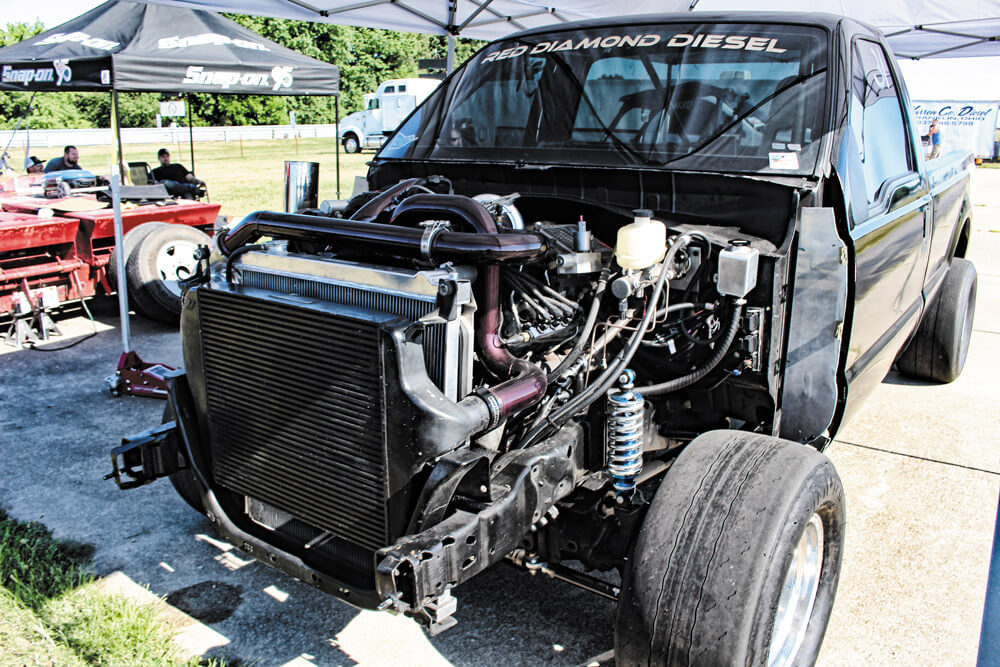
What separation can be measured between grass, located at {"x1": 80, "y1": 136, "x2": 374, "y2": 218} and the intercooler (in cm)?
881

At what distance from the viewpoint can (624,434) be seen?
2627 mm

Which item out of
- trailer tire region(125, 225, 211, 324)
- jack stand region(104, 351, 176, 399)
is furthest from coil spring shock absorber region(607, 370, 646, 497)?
trailer tire region(125, 225, 211, 324)

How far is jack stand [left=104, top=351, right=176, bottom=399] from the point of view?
5286 mm

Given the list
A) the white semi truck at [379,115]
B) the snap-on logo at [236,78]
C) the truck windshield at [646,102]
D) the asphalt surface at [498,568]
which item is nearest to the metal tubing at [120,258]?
the asphalt surface at [498,568]

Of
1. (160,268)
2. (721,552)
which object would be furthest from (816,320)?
(160,268)

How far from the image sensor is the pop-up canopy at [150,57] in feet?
20.3

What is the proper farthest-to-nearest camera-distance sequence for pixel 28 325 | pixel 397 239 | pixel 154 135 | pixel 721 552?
pixel 154 135 < pixel 28 325 < pixel 397 239 < pixel 721 552

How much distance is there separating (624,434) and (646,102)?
5.13 ft

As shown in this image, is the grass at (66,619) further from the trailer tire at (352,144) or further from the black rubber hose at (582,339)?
the trailer tire at (352,144)

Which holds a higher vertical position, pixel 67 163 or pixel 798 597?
pixel 67 163

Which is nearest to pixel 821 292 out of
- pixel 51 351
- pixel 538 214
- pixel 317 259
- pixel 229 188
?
pixel 538 214

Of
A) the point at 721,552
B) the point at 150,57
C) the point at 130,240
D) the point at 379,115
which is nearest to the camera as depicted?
the point at 721,552

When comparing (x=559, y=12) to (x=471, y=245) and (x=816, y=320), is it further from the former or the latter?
(x=471, y=245)

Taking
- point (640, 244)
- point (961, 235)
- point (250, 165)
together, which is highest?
point (250, 165)
